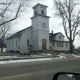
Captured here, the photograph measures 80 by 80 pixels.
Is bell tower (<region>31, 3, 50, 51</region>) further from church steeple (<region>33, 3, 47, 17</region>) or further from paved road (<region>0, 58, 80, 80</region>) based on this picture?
paved road (<region>0, 58, 80, 80</region>)

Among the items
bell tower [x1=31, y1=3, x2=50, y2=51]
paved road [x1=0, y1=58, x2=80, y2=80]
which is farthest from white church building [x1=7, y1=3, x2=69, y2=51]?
paved road [x1=0, y1=58, x2=80, y2=80]

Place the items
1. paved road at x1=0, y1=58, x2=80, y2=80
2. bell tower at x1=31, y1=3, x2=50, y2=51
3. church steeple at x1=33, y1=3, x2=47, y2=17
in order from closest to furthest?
1. paved road at x1=0, y1=58, x2=80, y2=80
2. bell tower at x1=31, y1=3, x2=50, y2=51
3. church steeple at x1=33, y1=3, x2=47, y2=17

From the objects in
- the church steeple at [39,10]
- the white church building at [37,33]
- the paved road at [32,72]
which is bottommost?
the paved road at [32,72]

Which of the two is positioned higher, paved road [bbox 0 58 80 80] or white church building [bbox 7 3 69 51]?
white church building [bbox 7 3 69 51]

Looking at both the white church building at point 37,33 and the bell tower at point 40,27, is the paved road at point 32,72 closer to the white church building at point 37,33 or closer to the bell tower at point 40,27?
the bell tower at point 40,27

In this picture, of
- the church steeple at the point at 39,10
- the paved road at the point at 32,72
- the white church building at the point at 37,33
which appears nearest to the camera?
the paved road at the point at 32,72

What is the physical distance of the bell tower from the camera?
39.1 m

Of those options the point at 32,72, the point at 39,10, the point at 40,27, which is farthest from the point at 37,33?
the point at 32,72

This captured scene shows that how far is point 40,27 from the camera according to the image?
39438mm

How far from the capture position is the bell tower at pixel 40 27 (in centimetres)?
3906

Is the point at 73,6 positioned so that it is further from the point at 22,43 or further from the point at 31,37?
the point at 22,43

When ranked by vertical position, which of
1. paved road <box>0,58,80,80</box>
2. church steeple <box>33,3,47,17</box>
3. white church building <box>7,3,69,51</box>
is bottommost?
paved road <box>0,58,80,80</box>

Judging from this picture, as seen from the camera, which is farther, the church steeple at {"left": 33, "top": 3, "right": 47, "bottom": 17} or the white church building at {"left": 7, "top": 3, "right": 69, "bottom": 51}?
the church steeple at {"left": 33, "top": 3, "right": 47, "bottom": 17}

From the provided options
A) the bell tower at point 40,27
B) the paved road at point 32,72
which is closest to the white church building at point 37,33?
the bell tower at point 40,27
